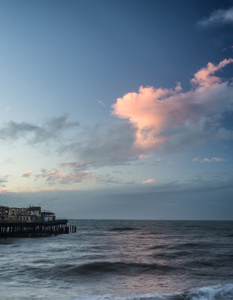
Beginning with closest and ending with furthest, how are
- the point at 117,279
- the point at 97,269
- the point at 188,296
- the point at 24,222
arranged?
the point at 188,296, the point at 117,279, the point at 97,269, the point at 24,222

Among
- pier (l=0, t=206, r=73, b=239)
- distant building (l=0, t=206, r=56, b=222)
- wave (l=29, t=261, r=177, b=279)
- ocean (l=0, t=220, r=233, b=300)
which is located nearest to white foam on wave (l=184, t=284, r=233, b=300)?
ocean (l=0, t=220, r=233, b=300)

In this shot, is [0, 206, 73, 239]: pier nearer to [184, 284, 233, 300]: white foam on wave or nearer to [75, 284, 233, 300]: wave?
[75, 284, 233, 300]: wave

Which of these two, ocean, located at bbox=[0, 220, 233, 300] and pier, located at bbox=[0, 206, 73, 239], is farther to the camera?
pier, located at bbox=[0, 206, 73, 239]

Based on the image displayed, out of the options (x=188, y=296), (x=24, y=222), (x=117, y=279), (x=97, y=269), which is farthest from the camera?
(x=24, y=222)

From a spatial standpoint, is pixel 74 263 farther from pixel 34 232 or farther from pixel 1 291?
pixel 34 232

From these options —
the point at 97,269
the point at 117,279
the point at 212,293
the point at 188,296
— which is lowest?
the point at 97,269

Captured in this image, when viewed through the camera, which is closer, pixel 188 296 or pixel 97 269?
pixel 188 296

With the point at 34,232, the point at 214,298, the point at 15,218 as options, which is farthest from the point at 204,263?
the point at 15,218

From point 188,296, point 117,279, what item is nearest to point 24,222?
point 117,279

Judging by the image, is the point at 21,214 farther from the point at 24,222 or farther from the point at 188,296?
the point at 188,296

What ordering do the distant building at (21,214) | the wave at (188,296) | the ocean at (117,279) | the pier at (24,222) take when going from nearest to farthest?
1. the wave at (188,296)
2. the ocean at (117,279)
3. the pier at (24,222)
4. the distant building at (21,214)

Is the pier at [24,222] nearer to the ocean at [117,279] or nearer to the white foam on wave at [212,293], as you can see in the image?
the ocean at [117,279]

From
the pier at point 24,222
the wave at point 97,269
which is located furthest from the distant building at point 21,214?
the wave at point 97,269

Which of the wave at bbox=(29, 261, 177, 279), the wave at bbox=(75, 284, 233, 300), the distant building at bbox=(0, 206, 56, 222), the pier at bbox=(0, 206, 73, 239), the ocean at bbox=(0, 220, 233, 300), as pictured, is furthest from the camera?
the distant building at bbox=(0, 206, 56, 222)
